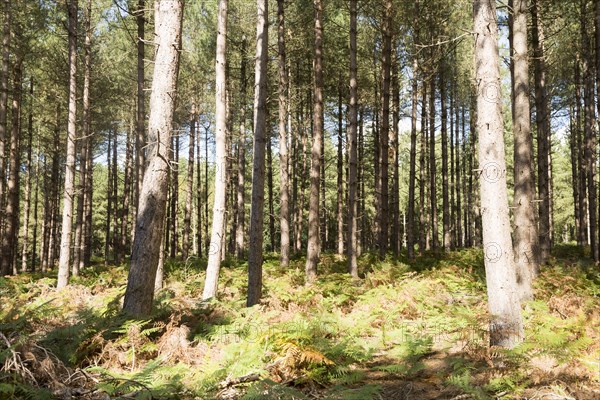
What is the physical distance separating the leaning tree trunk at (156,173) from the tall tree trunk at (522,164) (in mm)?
6769

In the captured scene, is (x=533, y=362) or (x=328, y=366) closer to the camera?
(x=533, y=362)

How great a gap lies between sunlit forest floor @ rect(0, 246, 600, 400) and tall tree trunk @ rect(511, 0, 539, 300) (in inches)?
31.4

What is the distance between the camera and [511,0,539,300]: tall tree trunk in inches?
325

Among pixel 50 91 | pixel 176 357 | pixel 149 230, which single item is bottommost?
pixel 176 357

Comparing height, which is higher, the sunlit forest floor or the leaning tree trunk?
the leaning tree trunk

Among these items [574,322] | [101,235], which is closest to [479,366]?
[574,322]

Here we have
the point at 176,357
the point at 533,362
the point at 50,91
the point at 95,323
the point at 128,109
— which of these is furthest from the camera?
the point at 128,109

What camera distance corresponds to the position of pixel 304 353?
4664 millimetres

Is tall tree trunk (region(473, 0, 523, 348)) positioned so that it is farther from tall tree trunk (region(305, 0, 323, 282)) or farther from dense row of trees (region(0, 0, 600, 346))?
tall tree trunk (region(305, 0, 323, 282))

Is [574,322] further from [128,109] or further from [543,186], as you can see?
[128,109]

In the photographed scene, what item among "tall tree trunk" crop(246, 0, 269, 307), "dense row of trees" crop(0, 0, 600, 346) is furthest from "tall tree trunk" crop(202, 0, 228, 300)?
"tall tree trunk" crop(246, 0, 269, 307)

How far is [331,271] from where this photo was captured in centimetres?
1305

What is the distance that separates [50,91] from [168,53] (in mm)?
17178

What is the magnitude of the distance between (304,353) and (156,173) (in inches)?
138
